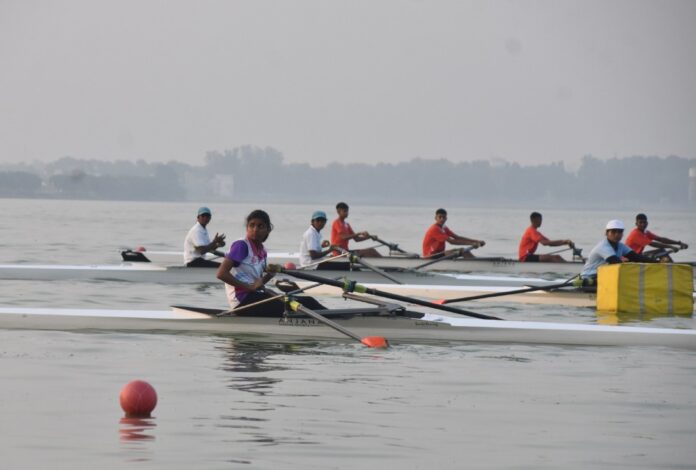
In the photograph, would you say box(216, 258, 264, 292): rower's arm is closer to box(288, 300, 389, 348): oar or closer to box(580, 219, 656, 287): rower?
box(288, 300, 389, 348): oar

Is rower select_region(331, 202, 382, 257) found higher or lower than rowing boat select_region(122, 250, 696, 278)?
higher

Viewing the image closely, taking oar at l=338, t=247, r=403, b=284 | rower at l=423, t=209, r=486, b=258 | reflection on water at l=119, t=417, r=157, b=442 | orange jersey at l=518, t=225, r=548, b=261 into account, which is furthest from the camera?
orange jersey at l=518, t=225, r=548, b=261

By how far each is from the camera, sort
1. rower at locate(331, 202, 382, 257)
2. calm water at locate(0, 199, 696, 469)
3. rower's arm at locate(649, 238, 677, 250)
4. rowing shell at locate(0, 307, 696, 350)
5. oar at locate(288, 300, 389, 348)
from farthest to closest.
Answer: rower's arm at locate(649, 238, 677, 250), rower at locate(331, 202, 382, 257), rowing shell at locate(0, 307, 696, 350), oar at locate(288, 300, 389, 348), calm water at locate(0, 199, 696, 469)

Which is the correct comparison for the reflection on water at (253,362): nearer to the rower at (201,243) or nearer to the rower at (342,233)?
the rower at (201,243)

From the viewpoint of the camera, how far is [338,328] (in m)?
12.1

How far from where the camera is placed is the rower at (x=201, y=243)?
754 inches

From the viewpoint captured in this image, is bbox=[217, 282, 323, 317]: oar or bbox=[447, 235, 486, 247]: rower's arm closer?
bbox=[217, 282, 323, 317]: oar

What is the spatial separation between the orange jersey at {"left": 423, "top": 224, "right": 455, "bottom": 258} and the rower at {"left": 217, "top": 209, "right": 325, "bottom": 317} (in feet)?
35.3

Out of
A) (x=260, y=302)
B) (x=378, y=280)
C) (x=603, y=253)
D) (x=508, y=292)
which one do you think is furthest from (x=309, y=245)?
(x=260, y=302)

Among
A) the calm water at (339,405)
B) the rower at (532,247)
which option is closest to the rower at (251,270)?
the calm water at (339,405)

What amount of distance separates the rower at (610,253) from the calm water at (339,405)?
11.3 ft

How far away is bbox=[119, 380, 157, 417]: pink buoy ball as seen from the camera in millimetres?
8789

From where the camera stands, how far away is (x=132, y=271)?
2166 centimetres

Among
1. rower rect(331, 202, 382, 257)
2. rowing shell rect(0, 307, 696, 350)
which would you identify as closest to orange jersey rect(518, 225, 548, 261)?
rower rect(331, 202, 382, 257)
